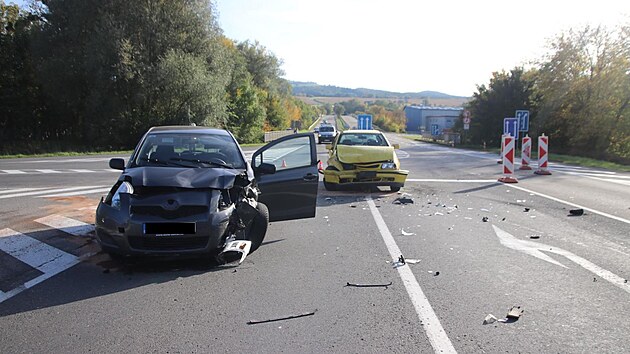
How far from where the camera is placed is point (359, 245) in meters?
7.40

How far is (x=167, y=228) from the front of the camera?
5.63 meters

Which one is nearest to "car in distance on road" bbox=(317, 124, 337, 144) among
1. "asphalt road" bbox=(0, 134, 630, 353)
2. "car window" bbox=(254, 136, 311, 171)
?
"asphalt road" bbox=(0, 134, 630, 353)

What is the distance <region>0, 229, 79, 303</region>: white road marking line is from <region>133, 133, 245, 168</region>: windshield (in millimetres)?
1498

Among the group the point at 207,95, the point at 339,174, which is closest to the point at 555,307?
the point at 339,174

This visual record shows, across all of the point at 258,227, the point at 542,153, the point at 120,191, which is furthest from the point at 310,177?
the point at 542,153

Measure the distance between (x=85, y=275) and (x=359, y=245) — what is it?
3574 millimetres

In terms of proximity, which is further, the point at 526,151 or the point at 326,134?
the point at 326,134

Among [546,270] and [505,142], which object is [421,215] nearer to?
[546,270]

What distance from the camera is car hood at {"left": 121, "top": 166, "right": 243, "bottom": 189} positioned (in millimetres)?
5992

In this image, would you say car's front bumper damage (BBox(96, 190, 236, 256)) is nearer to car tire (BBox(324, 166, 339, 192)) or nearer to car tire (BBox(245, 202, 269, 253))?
car tire (BBox(245, 202, 269, 253))

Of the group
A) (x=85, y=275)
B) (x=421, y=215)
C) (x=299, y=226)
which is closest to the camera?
(x=85, y=275)

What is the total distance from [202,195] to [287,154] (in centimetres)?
224

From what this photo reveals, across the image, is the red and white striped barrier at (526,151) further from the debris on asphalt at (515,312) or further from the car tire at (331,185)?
the debris on asphalt at (515,312)

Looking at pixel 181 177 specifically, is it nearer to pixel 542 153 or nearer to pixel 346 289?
pixel 346 289
